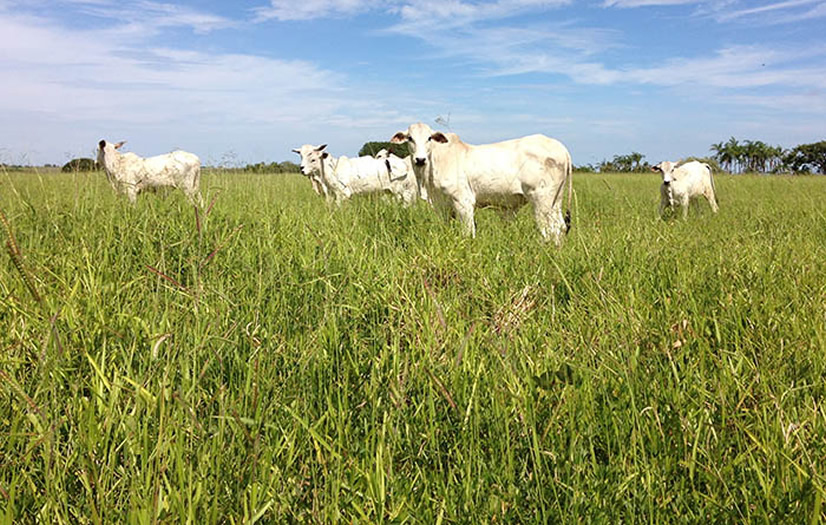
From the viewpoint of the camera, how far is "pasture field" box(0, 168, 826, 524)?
1567mm

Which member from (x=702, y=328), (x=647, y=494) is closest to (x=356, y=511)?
(x=647, y=494)

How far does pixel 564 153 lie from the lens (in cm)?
758

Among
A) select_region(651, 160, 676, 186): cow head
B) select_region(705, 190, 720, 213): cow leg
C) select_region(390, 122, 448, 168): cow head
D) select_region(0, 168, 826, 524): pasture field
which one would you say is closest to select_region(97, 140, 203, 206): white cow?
select_region(390, 122, 448, 168): cow head

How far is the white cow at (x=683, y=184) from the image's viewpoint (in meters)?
10.6

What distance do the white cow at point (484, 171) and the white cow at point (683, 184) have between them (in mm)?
3990

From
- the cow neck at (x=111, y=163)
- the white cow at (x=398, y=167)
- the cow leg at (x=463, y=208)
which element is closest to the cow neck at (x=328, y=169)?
the white cow at (x=398, y=167)

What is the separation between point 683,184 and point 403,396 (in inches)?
396

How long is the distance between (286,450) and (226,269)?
1.90 metres

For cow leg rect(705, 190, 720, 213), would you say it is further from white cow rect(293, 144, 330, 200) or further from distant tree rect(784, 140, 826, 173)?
distant tree rect(784, 140, 826, 173)

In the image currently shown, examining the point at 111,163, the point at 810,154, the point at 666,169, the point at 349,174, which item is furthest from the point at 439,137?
the point at 810,154

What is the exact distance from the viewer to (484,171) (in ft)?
23.9

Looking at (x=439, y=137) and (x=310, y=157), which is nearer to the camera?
(x=439, y=137)

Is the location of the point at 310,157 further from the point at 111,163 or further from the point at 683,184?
the point at 683,184

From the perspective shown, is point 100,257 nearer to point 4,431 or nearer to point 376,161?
point 4,431
